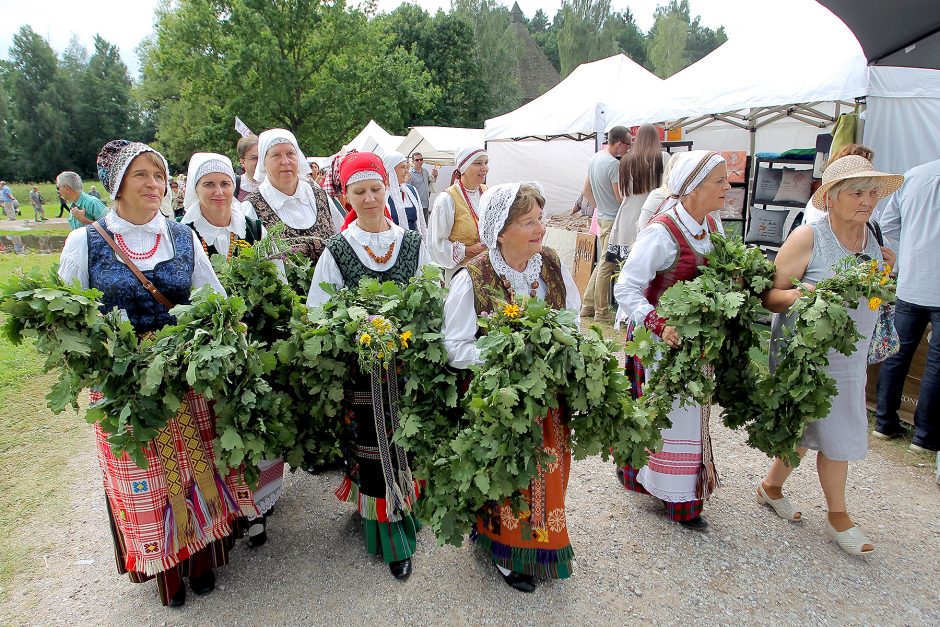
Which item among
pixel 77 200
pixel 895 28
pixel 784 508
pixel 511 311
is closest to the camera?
pixel 511 311

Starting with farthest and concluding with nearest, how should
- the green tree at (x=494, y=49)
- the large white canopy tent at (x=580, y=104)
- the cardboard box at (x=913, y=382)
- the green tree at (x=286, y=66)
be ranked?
the green tree at (x=494, y=49) → the green tree at (x=286, y=66) → the large white canopy tent at (x=580, y=104) → the cardboard box at (x=913, y=382)

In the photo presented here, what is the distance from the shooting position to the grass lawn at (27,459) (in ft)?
11.0

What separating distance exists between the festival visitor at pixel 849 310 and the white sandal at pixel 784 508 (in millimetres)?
222

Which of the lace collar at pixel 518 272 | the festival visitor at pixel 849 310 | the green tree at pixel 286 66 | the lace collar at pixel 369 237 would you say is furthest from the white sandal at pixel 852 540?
the green tree at pixel 286 66

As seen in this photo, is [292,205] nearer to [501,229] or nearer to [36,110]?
[501,229]

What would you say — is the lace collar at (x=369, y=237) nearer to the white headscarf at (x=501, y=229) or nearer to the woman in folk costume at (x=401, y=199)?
the white headscarf at (x=501, y=229)

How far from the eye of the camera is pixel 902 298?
4156 millimetres

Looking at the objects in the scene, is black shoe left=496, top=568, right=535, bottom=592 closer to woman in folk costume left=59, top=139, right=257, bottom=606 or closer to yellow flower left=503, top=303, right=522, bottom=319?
yellow flower left=503, top=303, right=522, bottom=319

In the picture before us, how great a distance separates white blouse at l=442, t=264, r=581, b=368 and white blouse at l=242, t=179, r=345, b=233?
5.88 feet

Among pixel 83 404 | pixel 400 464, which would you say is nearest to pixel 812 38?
pixel 400 464

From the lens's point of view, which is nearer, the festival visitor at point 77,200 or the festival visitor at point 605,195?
the festival visitor at point 605,195

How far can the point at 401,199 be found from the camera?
5742mm

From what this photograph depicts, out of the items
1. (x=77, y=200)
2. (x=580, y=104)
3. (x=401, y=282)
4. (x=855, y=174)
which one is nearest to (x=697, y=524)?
(x=855, y=174)

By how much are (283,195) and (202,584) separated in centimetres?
246
